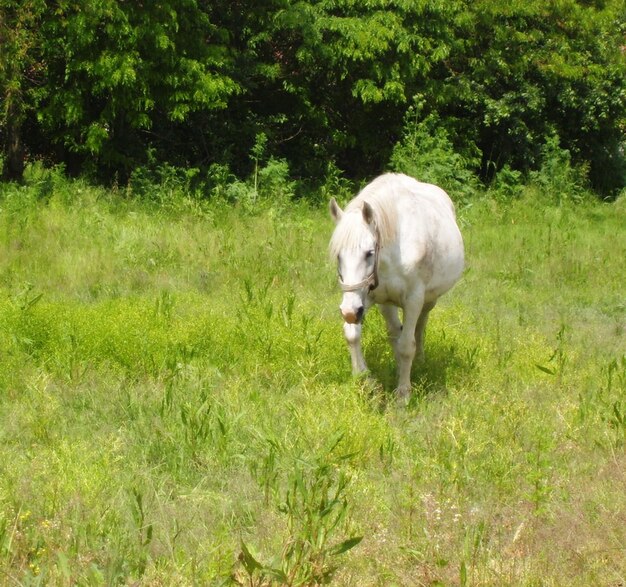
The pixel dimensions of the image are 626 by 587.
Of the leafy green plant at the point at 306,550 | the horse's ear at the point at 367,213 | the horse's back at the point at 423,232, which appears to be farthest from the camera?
the horse's back at the point at 423,232

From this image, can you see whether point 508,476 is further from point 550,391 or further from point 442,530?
point 550,391

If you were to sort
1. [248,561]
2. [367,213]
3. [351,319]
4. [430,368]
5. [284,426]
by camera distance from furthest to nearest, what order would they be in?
[430,368]
[367,213]
[351,319]
[284,426]
[248,561]

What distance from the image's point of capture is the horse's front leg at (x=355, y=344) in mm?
6555

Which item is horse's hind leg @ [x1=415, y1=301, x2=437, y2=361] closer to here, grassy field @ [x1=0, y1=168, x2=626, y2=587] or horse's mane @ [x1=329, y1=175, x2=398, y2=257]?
grassy field @ [x1=0, y1=168, x2=626, y2=587]

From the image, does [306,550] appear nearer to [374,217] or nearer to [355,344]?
[355,344]

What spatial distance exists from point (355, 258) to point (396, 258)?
2.04 feet

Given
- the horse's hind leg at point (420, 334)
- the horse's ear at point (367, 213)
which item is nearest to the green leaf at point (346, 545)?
the horse's ear at point (367, 213)

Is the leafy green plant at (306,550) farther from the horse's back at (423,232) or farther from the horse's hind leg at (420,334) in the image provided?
the horse's hind leg at (420,334)

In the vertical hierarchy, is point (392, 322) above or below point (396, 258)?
below

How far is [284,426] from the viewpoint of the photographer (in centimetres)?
601

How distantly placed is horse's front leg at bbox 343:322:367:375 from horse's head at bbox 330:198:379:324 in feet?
0.84

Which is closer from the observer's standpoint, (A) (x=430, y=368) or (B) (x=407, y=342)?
(B) (x=407, y=342)

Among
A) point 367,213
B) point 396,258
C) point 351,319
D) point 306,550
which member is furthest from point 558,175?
point 306,550

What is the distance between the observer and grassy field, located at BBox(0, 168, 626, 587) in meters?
4.21
